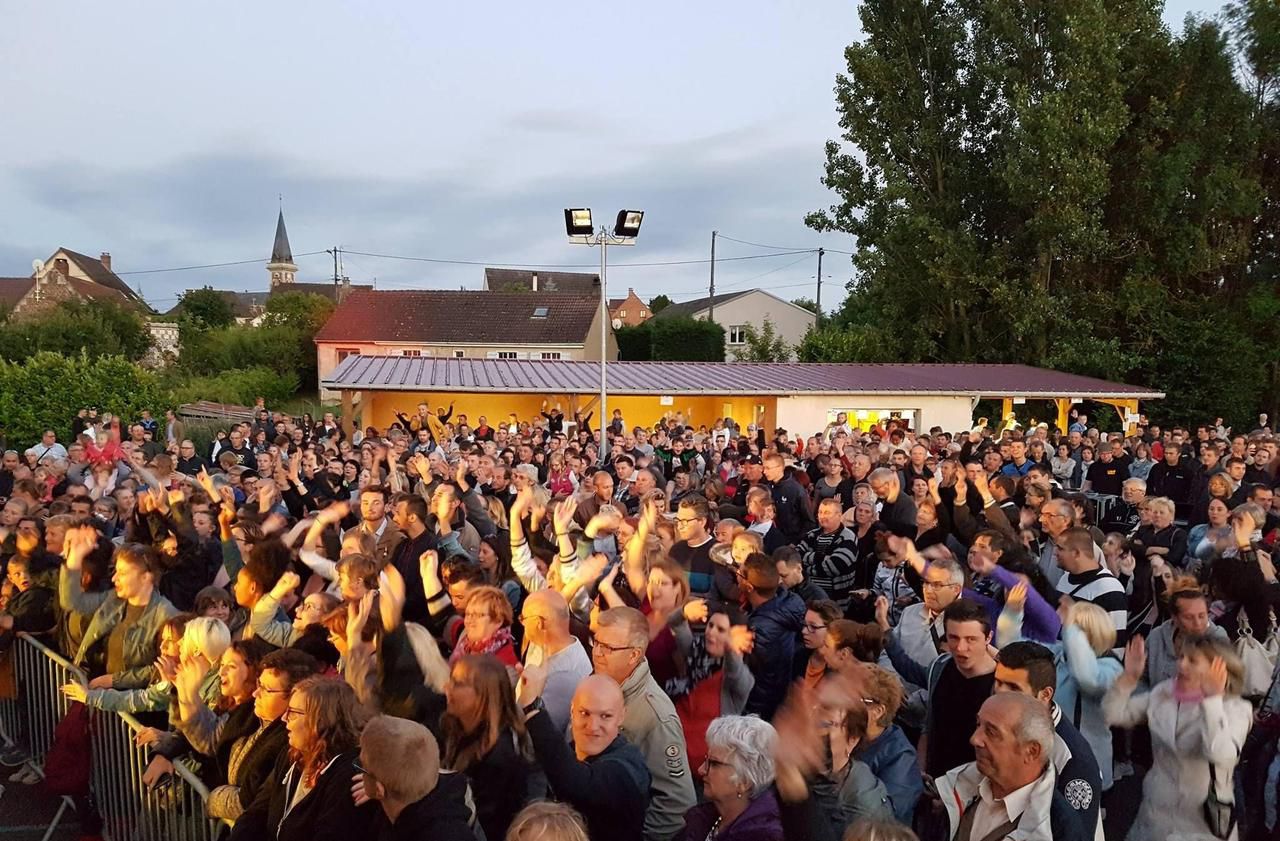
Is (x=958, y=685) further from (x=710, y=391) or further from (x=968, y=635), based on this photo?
(x=710, y=391)

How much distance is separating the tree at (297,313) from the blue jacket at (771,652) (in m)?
43.4

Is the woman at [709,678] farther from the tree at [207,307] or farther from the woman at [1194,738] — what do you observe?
the tree at [207,307]

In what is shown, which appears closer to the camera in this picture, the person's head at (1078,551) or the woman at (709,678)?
the woman at (709,678)

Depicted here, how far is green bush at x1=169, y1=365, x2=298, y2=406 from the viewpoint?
3291 cm

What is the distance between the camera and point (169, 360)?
128 ft

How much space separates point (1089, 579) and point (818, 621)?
1757mm

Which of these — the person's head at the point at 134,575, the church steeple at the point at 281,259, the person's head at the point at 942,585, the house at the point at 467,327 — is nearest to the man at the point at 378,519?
the person's head at the point at 134,575

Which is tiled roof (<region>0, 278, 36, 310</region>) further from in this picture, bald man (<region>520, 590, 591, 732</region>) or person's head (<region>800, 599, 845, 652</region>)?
person's head (<region>800, 599, 845, 652</region>)

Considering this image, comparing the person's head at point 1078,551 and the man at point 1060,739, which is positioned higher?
the person's head at point 1078,551

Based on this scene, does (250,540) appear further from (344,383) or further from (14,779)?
(344,383)

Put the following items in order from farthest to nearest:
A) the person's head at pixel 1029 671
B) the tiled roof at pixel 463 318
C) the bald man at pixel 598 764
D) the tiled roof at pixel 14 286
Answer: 1. the tiled roof at pixel 14 286
2. the tiled roof at pixel 463 318
3. the person's head at pixel 1029 671
4. the bald man at pixel 598 764

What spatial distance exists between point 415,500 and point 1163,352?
29136 millimetres

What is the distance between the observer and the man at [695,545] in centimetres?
547

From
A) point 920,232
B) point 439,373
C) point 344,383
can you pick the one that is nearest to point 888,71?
point 920,232
